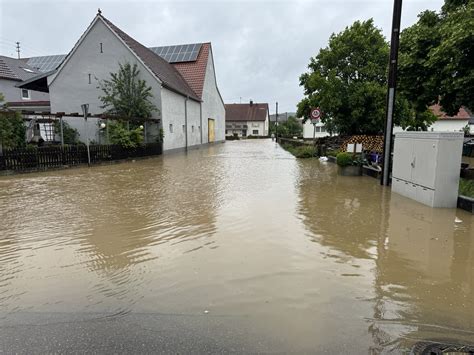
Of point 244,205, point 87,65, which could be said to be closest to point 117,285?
point 244,205

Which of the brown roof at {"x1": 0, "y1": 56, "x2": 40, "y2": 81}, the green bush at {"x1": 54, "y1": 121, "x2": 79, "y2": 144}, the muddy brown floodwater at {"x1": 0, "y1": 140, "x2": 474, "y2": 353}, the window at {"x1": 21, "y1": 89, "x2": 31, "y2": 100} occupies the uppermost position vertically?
the brown roof at {"x1": 0, "y1": 56, "x2": 40, "y2": 81}

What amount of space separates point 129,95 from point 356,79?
1433 cm

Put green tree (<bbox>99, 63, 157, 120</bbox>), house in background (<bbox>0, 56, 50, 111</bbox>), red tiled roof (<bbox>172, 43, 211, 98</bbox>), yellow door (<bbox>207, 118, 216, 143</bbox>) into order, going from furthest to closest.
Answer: yellow door (<bbox>207, 118, 216, 143</bbox>) → red tiled roof (<bbox>172, 43, 211, 98</bbox>) → house in background (<bbox>0, 56, 50, 111</bbox>) → green tree (<bbox>99, 63, 157, 120</bbox>)

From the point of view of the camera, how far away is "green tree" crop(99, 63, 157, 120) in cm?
2217

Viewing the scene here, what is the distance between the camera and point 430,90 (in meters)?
11.7

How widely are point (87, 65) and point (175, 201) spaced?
20.1m

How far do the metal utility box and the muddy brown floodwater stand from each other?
1.32 feet

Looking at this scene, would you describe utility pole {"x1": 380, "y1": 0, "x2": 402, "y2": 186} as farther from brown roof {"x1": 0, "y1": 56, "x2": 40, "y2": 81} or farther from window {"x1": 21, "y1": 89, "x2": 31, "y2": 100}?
window {"x1": 21, "y1": 89, "x2": 31, "y2": 100}

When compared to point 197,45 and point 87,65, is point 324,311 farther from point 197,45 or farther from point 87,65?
point 197,45

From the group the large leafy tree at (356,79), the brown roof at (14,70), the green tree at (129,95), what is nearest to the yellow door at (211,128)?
the green tree at (129,95)

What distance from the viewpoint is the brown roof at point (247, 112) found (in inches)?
3152

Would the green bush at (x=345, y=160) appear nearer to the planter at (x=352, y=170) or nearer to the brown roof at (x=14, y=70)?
the planter at (x=352, y=170)

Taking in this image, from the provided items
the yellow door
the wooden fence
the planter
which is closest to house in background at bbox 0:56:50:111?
the wooden fence

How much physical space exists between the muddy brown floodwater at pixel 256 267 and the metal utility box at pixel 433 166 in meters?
0.40
